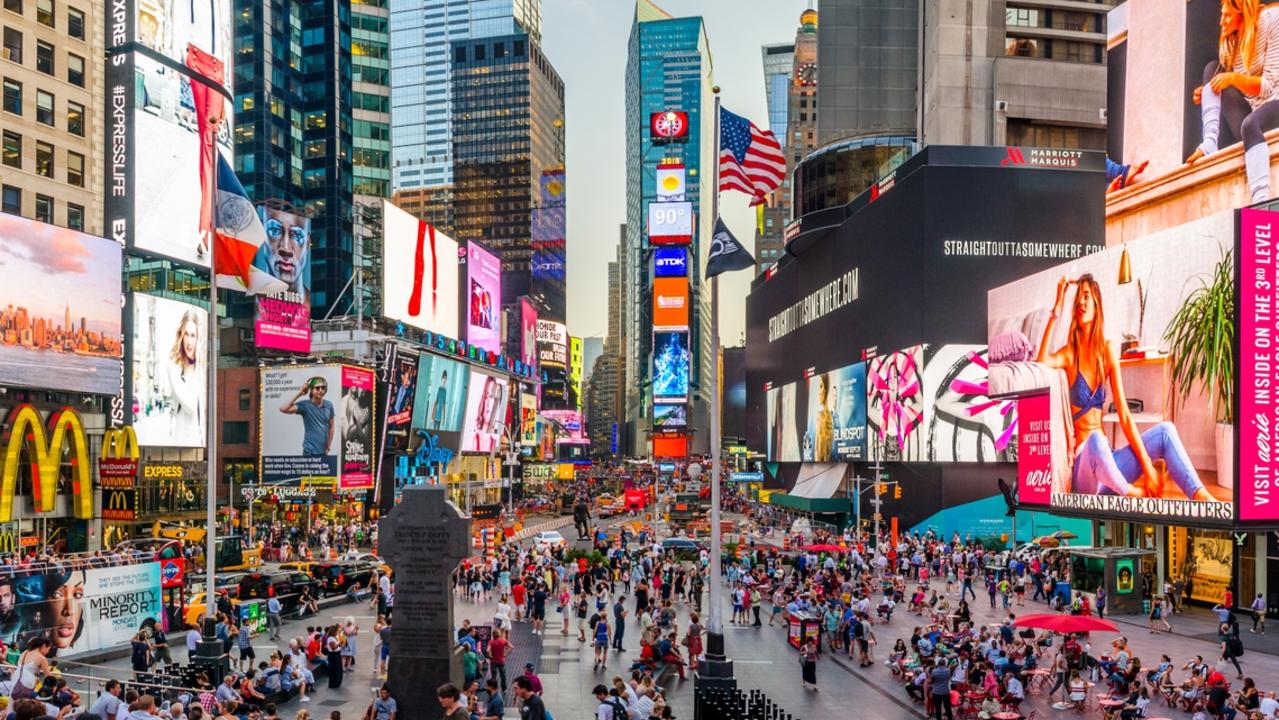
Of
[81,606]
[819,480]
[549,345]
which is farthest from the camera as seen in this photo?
[549,345]

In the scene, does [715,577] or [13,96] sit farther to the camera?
[13,96]

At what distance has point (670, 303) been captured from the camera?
428ft

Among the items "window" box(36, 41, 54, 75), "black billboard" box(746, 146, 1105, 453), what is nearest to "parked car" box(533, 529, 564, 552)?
"black billboard" box(746, 146, 1105, 453)

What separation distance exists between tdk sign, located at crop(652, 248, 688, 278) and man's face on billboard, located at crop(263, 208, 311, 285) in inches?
→ 2331

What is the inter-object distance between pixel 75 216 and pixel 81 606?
33.7 meters

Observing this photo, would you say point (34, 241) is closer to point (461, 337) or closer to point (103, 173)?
point (103, 173)

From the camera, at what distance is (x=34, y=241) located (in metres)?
46.8

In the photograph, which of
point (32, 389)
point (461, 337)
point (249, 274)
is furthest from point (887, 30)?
point (249, 274)

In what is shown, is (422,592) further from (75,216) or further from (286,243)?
(286,243)

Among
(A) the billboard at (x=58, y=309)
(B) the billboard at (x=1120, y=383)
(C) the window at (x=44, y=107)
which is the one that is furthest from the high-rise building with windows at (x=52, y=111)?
(B) the billboard at (x=1120, y=383)

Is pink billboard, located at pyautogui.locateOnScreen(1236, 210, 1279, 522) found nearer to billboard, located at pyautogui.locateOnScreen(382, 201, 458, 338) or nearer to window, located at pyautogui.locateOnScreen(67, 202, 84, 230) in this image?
window, located at pyautogui.locateOnScreen(67, 202, 84, 230)

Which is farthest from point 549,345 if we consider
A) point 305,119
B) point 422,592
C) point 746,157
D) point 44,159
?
point 422,592

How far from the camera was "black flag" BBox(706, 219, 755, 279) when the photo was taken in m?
22.2

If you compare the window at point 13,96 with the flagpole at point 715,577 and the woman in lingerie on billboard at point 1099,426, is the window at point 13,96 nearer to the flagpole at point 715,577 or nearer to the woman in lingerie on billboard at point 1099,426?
the flagpole at point 715,577
